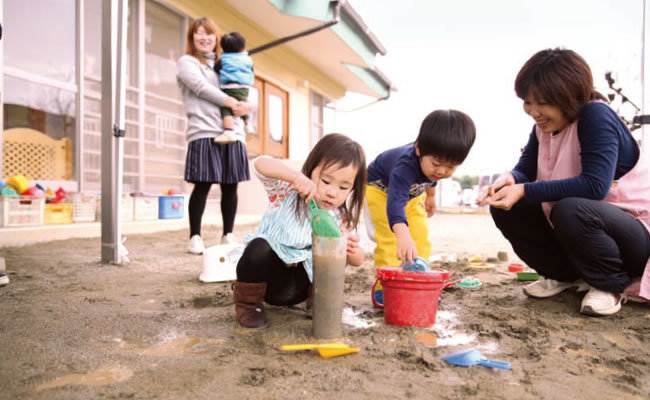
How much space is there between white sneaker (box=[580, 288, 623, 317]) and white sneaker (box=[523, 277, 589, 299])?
0.26 m

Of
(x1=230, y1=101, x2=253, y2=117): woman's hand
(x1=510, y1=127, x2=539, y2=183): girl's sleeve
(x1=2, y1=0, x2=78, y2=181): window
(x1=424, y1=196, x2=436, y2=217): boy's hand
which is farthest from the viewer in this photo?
(x1=2, y1=0, x2=78, y2=181): window

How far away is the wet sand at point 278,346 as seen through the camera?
3.65 feet

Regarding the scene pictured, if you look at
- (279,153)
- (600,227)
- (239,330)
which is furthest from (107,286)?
(279,153)

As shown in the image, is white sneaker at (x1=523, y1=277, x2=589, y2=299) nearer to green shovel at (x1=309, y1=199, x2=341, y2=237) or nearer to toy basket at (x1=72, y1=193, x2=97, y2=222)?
green shovel at (x1=309, y1=199, x2=341, y2=237)

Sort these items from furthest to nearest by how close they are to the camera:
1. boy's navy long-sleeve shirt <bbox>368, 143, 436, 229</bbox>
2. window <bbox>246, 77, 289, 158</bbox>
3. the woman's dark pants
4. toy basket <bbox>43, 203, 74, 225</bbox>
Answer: window <bbox>246, 77, 289, 158</bbox>, toy basket <bbox>43, 203, 74, 225</bbox>, boy's navy long-sleeve shirt <bbox>368, 143, 436, 229</bbox>, the woman's dark pants

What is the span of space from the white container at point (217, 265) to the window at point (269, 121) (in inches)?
201

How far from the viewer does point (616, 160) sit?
1.90m

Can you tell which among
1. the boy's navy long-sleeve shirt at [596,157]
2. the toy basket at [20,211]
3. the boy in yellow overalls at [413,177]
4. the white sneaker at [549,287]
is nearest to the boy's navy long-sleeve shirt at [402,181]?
the boy in yellow overalls at [413,177]

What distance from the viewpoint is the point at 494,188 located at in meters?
2.09

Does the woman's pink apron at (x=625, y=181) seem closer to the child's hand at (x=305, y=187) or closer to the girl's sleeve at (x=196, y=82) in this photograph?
the child's hand at (x=305, y=187)

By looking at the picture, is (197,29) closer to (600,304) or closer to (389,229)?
(389,229)

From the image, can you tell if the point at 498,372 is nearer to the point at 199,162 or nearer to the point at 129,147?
the point at 199,162

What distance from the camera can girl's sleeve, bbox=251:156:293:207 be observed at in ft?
5.85

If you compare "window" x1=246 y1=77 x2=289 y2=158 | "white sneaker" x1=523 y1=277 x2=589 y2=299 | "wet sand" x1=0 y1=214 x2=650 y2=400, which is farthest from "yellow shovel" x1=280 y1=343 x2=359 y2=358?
"window" x1=246 y1=77 x2=289 y2=158
